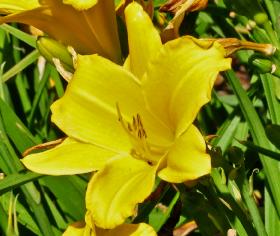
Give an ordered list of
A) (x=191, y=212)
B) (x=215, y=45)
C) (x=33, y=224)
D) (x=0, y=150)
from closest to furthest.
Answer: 1. (x=215, y=45)
2. (x=191, y=212)
3. (x=0, y=150)
4. (x=33, y=224)

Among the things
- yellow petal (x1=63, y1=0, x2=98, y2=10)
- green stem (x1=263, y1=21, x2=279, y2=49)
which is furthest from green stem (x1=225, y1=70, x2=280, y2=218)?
yellow petal (x1=63, y1=0, x2=98, y2=10)

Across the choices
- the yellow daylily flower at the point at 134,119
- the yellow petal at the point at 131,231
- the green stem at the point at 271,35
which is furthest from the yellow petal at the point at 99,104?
the green stem at the point at 271,35

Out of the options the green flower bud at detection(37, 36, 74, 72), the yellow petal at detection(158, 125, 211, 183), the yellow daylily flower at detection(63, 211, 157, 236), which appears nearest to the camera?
the yellow petal at detection(158, 125, 211, 183)

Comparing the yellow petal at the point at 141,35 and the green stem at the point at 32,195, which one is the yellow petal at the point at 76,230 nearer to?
the green stem at the point at 32,195

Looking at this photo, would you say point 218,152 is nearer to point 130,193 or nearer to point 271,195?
point 130,193

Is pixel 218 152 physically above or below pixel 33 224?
above

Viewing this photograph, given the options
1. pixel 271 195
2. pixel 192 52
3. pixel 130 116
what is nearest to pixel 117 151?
pixel 130 116

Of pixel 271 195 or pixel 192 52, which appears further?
pixel 271 195

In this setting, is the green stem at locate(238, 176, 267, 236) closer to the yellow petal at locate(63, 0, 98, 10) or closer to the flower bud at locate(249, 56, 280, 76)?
the flower bud at locate(249, 56, 280, 76)
